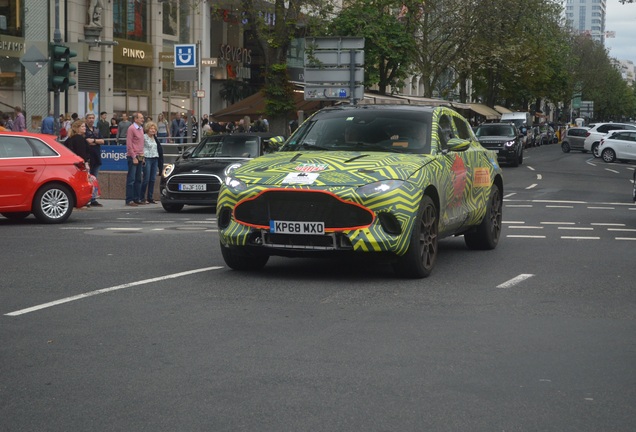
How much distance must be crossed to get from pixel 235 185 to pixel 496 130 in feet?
128

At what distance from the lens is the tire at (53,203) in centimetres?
1778

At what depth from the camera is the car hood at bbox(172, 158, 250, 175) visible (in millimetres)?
21234

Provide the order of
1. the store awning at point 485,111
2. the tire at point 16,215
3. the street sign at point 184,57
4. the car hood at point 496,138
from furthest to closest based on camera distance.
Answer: the store awning at point 485,111 < the car hood at point 496,138 < the street sign at point 184,57 < the tire at point 16,215

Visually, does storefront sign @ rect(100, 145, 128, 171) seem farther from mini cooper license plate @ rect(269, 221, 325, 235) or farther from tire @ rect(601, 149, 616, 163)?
tire @ rect(601, 149, 616, 163)

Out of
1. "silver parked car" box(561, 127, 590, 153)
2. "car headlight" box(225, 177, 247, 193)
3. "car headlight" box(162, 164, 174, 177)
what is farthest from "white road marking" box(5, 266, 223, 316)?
"silver parked car" box(561, 127, 590, 153)

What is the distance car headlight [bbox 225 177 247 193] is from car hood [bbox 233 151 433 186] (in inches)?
1.5

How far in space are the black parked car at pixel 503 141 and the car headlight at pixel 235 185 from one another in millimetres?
36417

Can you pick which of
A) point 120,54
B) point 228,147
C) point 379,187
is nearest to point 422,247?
point 379,187

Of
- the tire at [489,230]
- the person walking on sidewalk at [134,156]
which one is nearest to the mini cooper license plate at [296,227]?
the tire at [489,230]

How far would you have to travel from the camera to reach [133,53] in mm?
41938

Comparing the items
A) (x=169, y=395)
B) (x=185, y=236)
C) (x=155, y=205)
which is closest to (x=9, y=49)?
(x=155, y=205)

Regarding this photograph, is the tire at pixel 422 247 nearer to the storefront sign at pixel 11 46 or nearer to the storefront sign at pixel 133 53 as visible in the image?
the storefront sign at pixel 11 46

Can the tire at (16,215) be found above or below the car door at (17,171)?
below

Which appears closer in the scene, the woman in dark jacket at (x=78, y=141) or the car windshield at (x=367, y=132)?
the car windshield at (x=367, y=132)
